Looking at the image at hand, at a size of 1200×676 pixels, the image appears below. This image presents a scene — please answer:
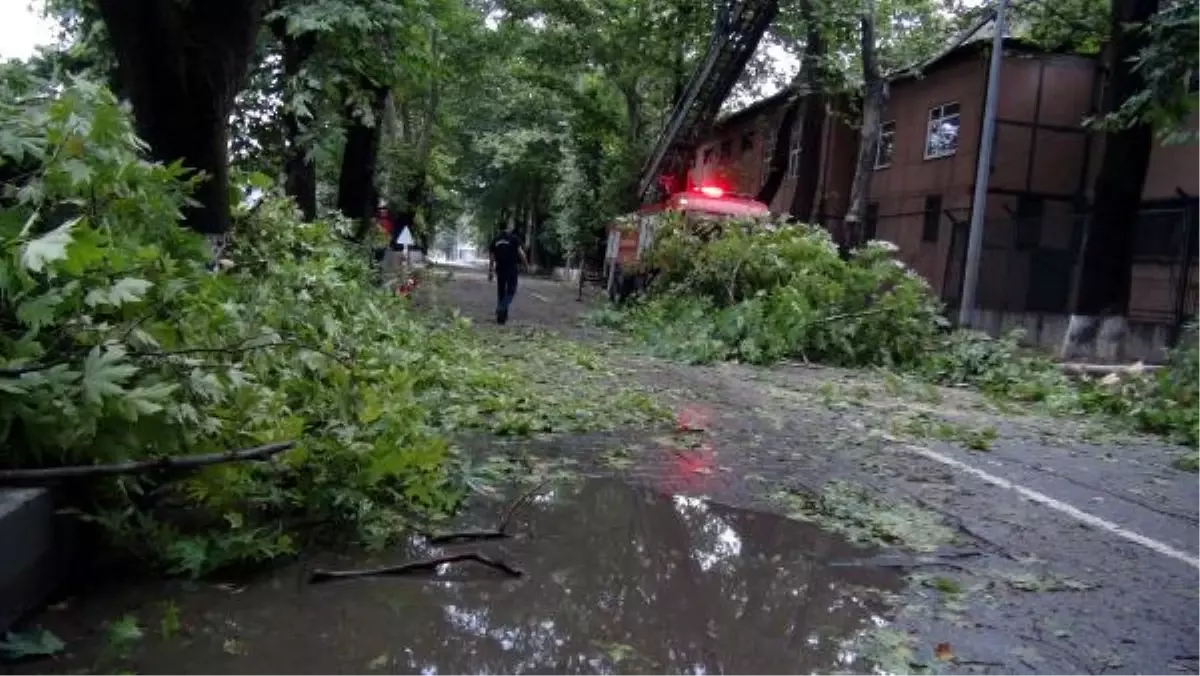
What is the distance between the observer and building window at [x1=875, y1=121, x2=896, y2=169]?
28203 mm

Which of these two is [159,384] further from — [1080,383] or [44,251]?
[1080,383]

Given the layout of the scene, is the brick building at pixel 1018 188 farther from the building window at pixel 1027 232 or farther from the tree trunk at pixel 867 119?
the tree trunk at pixel 867 119

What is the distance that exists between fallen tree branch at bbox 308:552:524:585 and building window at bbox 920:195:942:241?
23.5 meters

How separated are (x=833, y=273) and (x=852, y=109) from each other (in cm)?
1314

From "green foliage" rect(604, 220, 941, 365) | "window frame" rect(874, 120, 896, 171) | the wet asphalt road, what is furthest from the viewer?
"window frame" rect(874, 120, 896, 171)

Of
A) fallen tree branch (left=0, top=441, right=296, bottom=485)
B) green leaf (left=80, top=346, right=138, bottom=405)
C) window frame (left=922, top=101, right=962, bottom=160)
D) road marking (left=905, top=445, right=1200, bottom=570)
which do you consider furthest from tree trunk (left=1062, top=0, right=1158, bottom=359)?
green leaf (left=80, top=346, right=138, bottom=405)

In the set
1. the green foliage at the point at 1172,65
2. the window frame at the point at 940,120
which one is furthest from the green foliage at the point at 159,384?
the window frame at the point at 940,120

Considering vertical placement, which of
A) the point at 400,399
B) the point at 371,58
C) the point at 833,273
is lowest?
the point at 400,399

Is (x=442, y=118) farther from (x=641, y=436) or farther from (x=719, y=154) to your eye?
(x=641, y=436)

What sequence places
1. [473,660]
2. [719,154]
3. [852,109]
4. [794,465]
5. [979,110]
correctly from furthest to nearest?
1. [719,154]
2. [852,109]
3. [979,110]
4. [794,465]
5. [473,660]

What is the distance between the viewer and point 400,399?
5039mm

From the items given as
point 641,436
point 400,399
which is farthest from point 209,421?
point 641,436

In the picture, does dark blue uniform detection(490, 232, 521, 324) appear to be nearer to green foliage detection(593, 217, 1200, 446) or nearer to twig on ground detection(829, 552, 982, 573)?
green foliage detection(593, 217, 1200, 446)

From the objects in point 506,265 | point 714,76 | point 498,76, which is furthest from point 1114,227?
point 498,76
